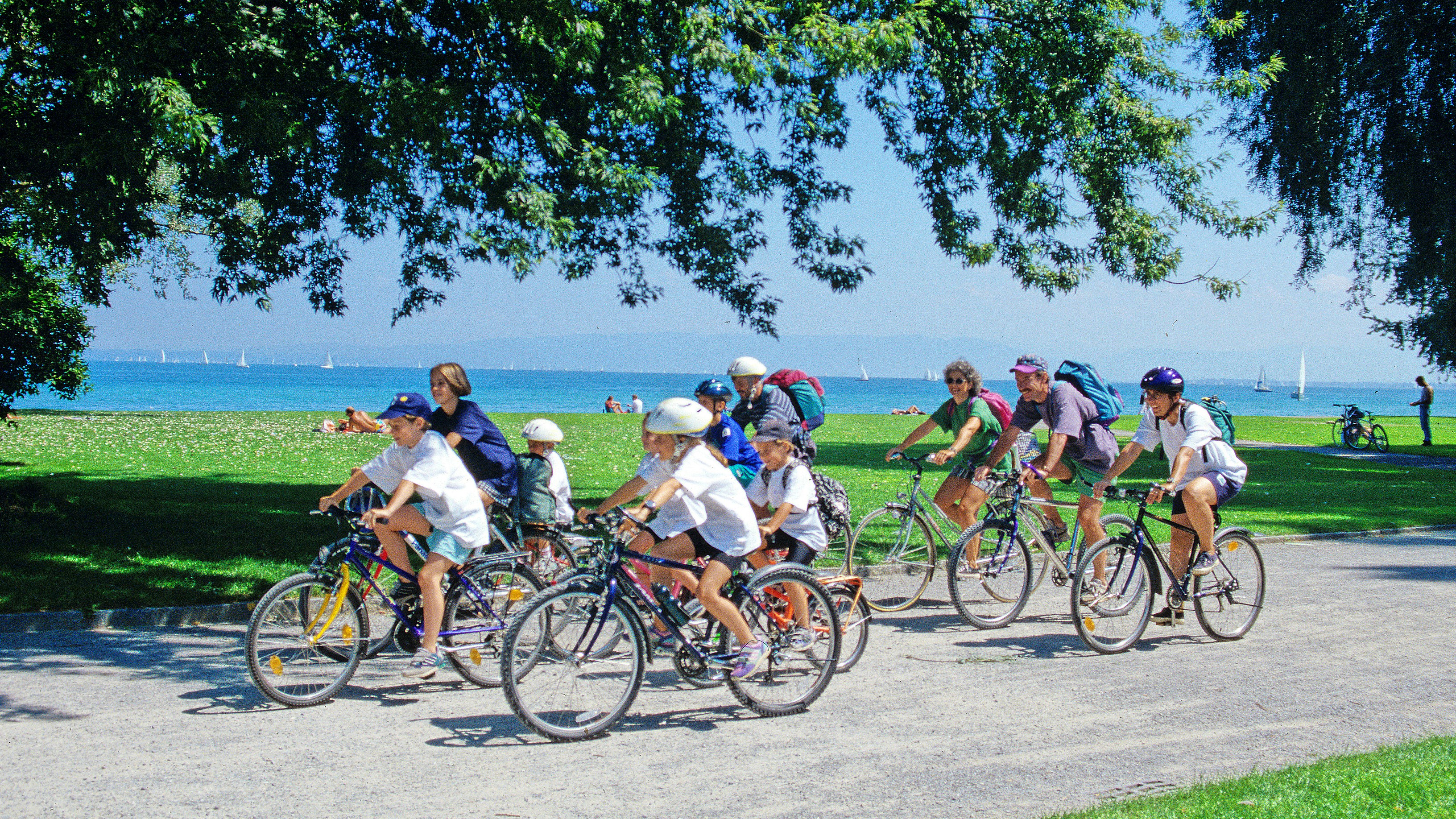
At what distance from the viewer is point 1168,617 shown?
7375mm

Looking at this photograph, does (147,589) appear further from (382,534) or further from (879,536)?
(879,536)

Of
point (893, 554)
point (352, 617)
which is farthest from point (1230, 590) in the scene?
point (352, 617)

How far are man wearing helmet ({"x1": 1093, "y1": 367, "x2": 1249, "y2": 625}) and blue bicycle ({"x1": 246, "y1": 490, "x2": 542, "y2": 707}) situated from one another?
3.96 m

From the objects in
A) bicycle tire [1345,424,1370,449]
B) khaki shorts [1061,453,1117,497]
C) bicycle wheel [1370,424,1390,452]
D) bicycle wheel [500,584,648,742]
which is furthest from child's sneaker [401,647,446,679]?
bicycle tire [1345,424,1370,449]

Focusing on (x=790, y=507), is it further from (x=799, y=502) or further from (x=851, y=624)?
(x=851, y=624)

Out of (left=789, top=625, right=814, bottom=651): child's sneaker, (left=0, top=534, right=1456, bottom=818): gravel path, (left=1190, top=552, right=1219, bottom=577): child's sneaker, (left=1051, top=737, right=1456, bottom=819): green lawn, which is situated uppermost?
(left=1190, top=552, right=1219, bottom=577): child's sneaker

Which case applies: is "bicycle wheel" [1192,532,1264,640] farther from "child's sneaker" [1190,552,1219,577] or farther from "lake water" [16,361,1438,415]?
"lake water" [16,361,1438,415]

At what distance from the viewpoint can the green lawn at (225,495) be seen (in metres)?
8.17

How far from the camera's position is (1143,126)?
1090 centimetres

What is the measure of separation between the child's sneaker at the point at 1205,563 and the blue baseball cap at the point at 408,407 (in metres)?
5.08

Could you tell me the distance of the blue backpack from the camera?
25.7 ft

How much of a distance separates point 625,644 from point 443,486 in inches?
52.7

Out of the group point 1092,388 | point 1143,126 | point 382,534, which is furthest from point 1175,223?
point 382,534

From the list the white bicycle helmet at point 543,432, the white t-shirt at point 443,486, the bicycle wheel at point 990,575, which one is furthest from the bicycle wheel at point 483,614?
the bicycle wheel at point 990,575
